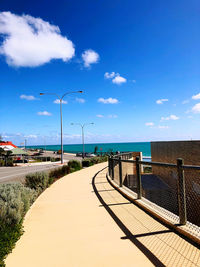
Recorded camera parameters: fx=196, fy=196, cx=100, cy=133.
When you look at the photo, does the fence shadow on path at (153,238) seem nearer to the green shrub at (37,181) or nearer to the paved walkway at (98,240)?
the paved walkway at (98,240)

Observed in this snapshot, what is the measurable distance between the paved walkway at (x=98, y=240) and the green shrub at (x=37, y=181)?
3075 millimetres

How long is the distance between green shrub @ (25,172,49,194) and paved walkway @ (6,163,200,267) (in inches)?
121

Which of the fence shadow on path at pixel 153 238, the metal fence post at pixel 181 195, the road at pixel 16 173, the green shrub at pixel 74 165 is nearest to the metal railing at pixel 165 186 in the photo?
the metal fence post at pixel 181 195

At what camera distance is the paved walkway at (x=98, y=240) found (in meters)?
3.31

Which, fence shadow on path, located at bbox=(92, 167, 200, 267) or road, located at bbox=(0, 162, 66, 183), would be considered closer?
fence shadow on path, located at bbox=(92, 167, 200, 267)

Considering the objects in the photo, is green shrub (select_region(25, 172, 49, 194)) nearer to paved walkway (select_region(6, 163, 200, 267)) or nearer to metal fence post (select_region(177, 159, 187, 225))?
paved walkway (select_region(6, 163, 200, 267))

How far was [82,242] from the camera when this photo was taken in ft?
13.4

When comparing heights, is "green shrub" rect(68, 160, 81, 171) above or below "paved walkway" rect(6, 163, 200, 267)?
above

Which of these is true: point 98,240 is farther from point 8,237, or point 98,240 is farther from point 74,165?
point 74,165

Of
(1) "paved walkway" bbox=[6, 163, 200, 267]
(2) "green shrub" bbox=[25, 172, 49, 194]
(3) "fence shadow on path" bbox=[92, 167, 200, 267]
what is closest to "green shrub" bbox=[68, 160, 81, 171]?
(2) "green shrub" bbox=[25, 172, 49, 194]

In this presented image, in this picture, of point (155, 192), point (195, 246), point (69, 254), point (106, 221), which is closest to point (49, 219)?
point (106, 221)

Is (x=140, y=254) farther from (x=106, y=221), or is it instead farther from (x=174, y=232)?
(x=106, y=221)

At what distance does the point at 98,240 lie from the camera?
13.5 ft

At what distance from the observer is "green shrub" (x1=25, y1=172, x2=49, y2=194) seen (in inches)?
365
